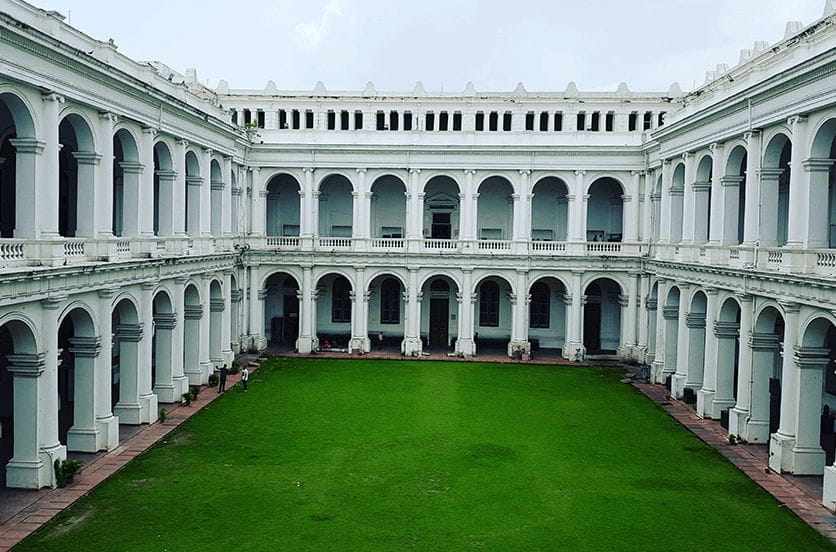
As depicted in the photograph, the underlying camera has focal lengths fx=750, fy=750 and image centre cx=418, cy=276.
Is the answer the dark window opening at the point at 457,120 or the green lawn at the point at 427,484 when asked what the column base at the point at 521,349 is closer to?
the green lawn at the point at 427,484

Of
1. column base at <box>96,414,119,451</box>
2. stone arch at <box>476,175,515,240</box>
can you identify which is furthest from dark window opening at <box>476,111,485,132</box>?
column base at <box>96,414,119,451</box>

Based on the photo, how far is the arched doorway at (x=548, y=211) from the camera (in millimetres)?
41781

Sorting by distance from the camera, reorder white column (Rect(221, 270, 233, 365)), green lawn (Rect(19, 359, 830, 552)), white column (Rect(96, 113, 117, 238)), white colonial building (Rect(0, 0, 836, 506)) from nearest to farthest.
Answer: green lawn (Rect(19, 359, 830, 552)) → white colonial building (Rect(0, 0, 836, 506)) → white column (Rect(96, 113, 117, 238)) → white column (Rect(221, 270, 233, 365))

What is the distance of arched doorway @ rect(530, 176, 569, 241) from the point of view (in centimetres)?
4178

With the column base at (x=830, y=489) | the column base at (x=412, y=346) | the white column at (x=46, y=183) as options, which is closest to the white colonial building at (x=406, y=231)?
the white column at (x=46, y=183)

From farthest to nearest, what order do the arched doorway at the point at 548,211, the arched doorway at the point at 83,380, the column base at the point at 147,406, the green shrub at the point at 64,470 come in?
the arched doorway at the point at 548,211, the column base at the point at 147,406, the arched doorway at the point at 83,380, the green shrub at the point at 64,470

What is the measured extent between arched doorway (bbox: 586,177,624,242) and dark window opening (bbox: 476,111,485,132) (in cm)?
692

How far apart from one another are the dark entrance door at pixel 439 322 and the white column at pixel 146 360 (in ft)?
66.4

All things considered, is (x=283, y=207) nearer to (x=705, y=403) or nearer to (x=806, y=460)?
(x=705, y=403)

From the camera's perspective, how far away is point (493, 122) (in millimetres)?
41500

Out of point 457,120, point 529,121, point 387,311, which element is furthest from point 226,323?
point 529,121

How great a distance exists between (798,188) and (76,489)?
20.7 m

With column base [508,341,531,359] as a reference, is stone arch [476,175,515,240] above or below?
above

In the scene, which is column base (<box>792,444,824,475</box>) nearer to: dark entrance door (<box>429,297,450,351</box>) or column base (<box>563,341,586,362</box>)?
column base (<box>563,341,586,362</box>)
